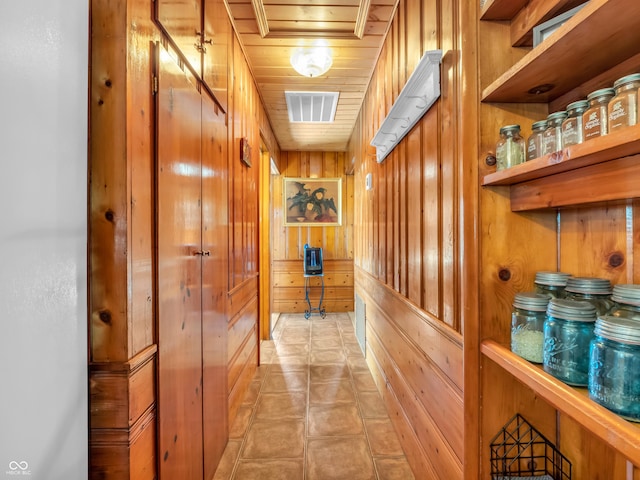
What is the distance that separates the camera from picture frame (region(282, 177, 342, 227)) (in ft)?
16.7

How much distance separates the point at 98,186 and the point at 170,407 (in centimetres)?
81

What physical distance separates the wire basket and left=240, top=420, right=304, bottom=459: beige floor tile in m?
1.17

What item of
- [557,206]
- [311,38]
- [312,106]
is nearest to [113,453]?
[557,206]

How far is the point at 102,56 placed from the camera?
844 millimetres

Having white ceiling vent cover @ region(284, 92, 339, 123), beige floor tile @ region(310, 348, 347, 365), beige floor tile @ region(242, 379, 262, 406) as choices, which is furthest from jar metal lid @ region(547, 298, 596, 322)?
white ceiling vent cover @ region(284, 92, 339, 123)

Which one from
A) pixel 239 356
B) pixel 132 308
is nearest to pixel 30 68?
pixel 132 308

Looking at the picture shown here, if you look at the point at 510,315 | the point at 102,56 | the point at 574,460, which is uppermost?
the point at 102,56

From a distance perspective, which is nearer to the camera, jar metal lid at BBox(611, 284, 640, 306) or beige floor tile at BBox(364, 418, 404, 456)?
jar metal lid at BBox(611, 284, 640, 306)

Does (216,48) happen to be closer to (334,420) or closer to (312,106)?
(312,106)

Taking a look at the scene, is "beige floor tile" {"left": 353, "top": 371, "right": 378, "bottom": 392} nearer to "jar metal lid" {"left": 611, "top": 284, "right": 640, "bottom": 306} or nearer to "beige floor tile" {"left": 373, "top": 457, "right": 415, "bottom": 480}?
"beige floor tile" {"left": 373, "top": 457, "right": 415, "bottom": 480}

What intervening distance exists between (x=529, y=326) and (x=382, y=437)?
148cm

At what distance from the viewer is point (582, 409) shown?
0.59m

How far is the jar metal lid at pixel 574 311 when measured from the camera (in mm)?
710

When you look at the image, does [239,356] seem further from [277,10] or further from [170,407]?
[277,10]
